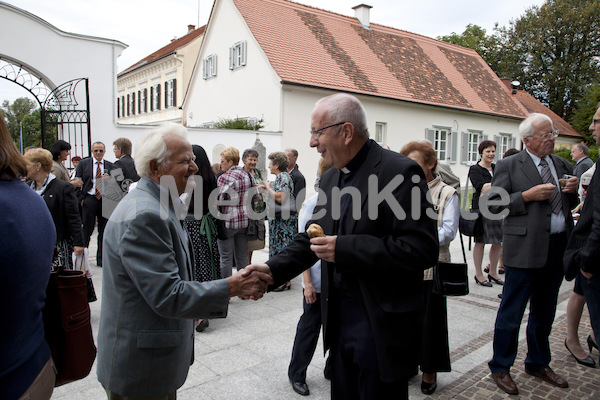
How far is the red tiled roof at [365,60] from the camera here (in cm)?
1984

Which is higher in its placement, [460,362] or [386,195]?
[386,195]

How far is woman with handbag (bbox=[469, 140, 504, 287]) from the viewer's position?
721 centimetres

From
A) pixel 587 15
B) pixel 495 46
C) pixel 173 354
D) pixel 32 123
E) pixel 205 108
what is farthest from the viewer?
pixel 32 123

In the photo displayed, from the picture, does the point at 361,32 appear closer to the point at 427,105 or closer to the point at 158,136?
the point at 427,105

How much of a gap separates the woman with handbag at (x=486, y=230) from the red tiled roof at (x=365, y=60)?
38.5 ft

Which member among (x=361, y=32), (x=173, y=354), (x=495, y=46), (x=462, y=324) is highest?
(x=495, y=46)

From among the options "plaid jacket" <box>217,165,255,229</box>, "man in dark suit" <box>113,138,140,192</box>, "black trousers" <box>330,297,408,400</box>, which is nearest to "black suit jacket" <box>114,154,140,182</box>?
"man in dark suit" <box>113,138,140,192</box>

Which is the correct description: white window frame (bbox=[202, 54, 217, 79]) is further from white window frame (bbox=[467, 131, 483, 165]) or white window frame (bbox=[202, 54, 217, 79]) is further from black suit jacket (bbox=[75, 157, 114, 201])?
black suit jacket (bbox=[75, 157, 114, 201])

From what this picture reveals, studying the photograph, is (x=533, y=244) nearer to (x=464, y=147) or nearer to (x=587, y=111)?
(x=464, y=147)

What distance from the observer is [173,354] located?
6.87 ft

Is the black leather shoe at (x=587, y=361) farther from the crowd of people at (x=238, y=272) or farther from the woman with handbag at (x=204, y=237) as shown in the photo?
the woman with handbag at (x=204, y=237)

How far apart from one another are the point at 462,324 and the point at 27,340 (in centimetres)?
475

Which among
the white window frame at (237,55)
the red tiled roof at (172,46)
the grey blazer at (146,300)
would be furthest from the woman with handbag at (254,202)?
the red tiled roof at (172,46)

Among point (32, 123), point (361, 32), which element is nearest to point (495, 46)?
point (361, 32)
